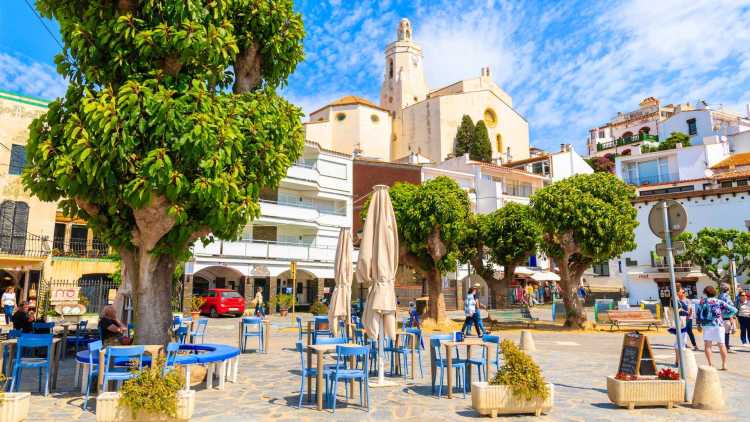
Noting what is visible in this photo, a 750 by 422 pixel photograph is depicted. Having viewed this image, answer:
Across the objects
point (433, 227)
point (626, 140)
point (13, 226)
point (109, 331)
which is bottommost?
point (109, 331)

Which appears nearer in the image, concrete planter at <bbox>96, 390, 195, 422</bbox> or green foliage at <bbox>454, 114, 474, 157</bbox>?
concrete planter at <bbox>96, 390, 195, 422</bbox>

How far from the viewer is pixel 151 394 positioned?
5.84 metres

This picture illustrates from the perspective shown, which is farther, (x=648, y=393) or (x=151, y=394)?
(x=648, y=393)

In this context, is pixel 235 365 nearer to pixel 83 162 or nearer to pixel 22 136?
pixel 83 162

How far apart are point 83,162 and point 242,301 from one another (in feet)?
74.6

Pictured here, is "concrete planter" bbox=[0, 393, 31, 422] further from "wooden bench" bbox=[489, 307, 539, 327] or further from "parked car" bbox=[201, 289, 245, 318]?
"parked car" bbox=[201, 289, 245, 318]

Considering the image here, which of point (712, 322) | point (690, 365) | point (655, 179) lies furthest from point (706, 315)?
point (655, 179)

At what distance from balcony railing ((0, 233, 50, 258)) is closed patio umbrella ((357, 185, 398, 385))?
23248 millimetres

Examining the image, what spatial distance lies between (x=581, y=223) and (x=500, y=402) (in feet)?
50.6

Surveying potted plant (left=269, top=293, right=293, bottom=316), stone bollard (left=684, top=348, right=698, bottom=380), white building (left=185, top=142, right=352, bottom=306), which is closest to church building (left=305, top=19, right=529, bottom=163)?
white building (left=185, top=142, right=352, bottom=306)

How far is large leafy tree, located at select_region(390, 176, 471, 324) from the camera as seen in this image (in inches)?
815

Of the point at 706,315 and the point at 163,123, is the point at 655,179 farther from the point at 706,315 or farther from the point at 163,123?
the point at 163,123

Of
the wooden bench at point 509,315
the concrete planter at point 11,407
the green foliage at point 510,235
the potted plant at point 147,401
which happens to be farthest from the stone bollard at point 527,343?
the green foliage at point 510,235

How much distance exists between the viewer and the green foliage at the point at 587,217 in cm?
2055
